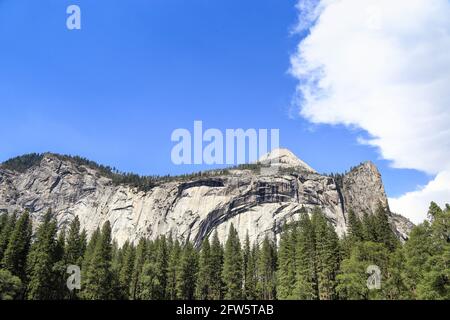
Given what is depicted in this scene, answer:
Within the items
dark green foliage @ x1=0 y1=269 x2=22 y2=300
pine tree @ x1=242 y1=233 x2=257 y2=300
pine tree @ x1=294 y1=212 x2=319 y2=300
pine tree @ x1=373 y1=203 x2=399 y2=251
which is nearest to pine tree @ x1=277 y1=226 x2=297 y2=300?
pine tree @ x1=294 y1=212 x2=319 y2=300

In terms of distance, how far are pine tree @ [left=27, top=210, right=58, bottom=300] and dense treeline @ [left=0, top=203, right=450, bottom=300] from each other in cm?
14

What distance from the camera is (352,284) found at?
40.7 m

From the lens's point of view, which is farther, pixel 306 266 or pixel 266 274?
pixel 266 274

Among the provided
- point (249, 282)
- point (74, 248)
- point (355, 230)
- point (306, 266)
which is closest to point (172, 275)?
point (249, 282)

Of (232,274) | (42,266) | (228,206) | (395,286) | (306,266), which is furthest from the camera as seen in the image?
(228,206)

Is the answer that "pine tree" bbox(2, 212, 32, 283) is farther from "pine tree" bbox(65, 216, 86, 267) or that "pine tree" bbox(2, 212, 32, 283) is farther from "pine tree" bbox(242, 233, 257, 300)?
"pine tree" bbox(242, 233, 257, 300)

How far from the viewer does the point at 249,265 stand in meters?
78.6

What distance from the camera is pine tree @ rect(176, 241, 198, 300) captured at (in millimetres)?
72188

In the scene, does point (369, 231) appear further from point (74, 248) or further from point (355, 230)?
point (74, 248)

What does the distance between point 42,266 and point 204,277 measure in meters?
32.3

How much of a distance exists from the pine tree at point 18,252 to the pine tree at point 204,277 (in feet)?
108

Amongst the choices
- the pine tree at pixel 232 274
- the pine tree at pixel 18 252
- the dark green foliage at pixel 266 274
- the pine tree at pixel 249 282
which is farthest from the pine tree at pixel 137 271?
the dark green foliage at pixel 266 274

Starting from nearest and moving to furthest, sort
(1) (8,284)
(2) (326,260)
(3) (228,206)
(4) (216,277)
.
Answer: (1) (8,284) < (2) (326,260) < (4) (216,277) < (3) (228,206)
